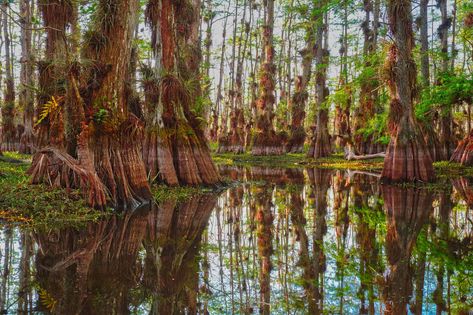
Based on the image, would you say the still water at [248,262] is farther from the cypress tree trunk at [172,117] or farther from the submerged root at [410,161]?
the submerged root at [410,161]

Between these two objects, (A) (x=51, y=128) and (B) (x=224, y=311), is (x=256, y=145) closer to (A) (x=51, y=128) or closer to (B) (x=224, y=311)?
(A) (x=51, y=128)

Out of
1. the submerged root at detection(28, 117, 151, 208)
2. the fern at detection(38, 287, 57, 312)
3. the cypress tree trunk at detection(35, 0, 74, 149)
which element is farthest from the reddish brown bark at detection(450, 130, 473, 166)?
the fern at detection(38, 287, 57, 312)

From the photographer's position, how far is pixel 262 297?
5.02 metres

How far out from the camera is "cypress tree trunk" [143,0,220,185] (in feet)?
45.1

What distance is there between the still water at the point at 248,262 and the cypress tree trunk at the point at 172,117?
3.54 m

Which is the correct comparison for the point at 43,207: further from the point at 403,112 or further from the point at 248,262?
the point at 403,112

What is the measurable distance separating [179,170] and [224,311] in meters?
9.48

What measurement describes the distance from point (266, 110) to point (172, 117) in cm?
1883

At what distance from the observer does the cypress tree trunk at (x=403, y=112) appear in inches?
604

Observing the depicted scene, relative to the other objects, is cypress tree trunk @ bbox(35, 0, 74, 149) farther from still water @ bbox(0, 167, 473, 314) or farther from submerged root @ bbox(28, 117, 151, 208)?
still water @ bbox(0, 167, 473, 314)

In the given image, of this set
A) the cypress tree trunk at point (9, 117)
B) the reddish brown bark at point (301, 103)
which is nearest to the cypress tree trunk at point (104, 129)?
the cypress tree trunk at point (9, 117)

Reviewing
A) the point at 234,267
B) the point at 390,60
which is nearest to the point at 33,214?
the point at 234,267

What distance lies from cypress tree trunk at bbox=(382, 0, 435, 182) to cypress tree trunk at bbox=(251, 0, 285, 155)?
15.9 m

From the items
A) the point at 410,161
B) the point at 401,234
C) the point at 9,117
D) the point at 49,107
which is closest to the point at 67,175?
the point at 49,107
